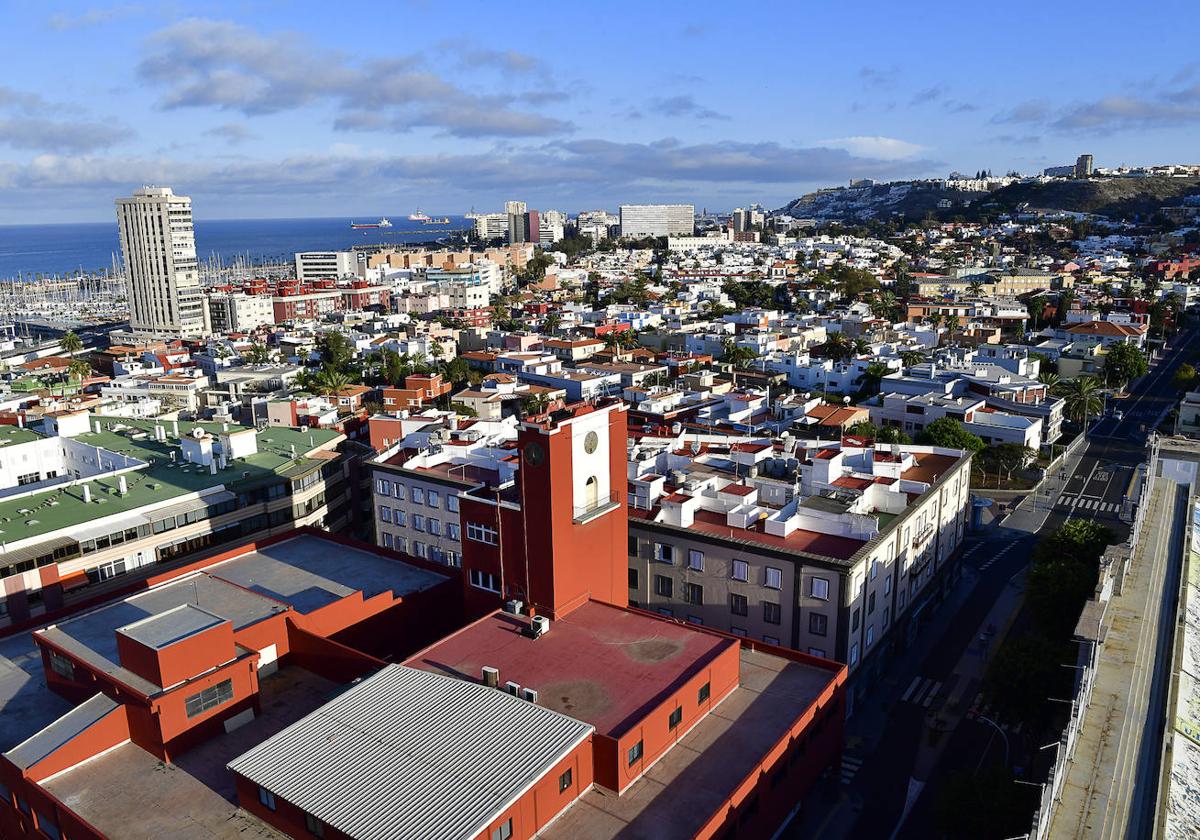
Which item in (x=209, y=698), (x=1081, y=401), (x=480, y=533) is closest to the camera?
(x=209, y=698)

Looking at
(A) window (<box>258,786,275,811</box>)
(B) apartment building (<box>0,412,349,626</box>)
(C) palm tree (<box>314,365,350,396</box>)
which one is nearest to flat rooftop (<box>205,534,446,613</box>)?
(B) apartment building (<box>0,412,349,626</box>)

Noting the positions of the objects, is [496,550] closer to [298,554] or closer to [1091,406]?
[298,554]

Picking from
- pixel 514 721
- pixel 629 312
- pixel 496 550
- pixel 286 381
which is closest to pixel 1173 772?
pixel 514 721

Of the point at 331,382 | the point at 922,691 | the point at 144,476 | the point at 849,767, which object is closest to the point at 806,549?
the point at 849,767

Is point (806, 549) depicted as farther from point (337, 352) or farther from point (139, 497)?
point (337, 352)

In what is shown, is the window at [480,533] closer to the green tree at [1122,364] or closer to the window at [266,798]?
the window at [266,798]

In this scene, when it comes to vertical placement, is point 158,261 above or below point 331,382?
above
